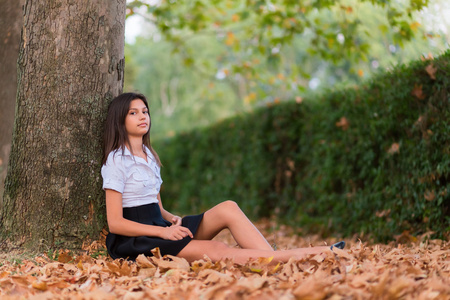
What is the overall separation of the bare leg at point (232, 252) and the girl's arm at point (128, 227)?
0.34ft

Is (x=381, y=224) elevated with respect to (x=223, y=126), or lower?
lower

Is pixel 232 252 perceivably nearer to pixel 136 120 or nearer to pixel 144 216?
pixel 144 216

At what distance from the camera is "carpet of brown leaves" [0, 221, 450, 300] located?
218cm

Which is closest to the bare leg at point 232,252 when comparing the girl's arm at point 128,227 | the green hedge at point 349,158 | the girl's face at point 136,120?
the girl's arm at point 128,227

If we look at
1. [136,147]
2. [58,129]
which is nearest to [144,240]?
[136,147]

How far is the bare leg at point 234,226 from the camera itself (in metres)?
3.30

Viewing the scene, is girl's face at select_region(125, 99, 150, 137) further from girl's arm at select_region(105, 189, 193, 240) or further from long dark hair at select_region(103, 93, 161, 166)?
girl's arm at select_region(105, 189, 193, 240)

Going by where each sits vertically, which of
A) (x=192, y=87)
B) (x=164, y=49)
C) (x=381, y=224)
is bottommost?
(x=381, y=224)

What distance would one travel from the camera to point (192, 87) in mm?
28906

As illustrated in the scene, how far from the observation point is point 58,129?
3.47 m

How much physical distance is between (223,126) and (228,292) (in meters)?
7.62

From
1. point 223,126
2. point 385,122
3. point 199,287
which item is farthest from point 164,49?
point 199,287

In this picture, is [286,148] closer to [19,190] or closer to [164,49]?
[19,190]

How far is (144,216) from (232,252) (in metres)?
0.74
